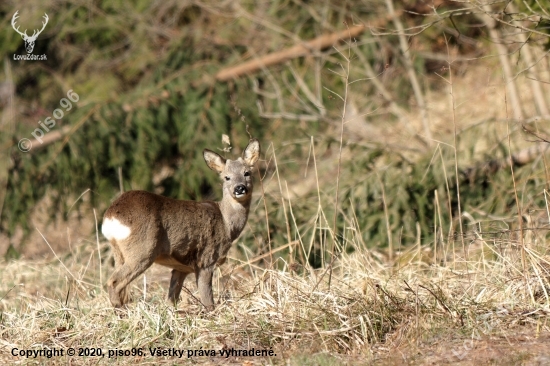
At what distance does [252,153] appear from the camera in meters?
6.59

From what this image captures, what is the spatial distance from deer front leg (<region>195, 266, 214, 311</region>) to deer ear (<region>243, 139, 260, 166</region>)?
0.96m

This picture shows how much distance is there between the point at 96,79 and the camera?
1238cm

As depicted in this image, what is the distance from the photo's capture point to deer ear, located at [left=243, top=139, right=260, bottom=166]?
21.5 ft

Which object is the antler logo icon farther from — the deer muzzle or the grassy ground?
the grassy ground

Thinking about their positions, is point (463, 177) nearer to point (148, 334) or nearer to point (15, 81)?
point (148, 334)

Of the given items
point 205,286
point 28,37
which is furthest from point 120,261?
point 28,37

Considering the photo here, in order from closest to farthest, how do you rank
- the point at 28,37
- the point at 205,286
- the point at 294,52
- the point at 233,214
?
the point at 205,286, the point at 233,214, the point at 294,52, the point at 28,37

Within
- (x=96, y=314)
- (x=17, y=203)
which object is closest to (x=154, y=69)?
(x=17, y=203)

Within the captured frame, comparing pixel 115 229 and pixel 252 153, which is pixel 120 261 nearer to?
pixel 115 229

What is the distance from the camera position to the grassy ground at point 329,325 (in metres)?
4.86

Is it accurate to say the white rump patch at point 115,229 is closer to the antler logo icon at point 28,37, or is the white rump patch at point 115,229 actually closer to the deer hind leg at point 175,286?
the deer hind leg at point 175,286

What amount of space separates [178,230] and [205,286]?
0.45 meters

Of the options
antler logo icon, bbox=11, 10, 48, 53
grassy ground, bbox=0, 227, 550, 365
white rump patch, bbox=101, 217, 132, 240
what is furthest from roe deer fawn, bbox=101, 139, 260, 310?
antler logo icon, bbox=11, 10, 48, 53

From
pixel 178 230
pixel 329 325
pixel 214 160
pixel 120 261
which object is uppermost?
pixel 214 160
